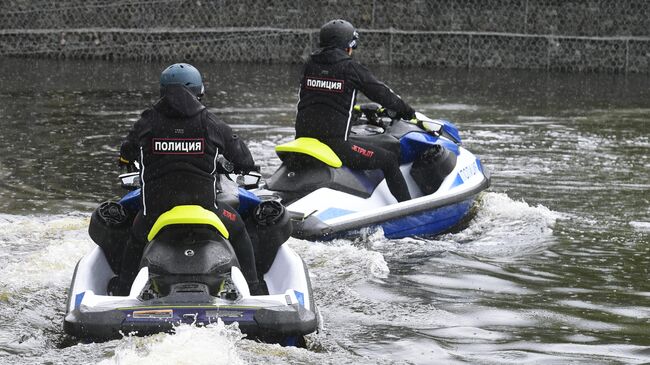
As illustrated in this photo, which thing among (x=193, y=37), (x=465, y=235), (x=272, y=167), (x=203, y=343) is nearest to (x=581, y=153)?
(x=272, y=167)

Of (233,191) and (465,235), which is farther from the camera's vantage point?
(465,235)

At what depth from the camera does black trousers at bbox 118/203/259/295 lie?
7.96m

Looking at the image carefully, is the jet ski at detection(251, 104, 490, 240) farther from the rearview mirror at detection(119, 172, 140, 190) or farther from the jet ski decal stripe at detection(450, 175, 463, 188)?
the rearview mirror at detection(119, 172, 140, 190)

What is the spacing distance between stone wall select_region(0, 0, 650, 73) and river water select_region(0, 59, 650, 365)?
623 centimetres

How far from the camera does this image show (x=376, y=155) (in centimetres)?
1158

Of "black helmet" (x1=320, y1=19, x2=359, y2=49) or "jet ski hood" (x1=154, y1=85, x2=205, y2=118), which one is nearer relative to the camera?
"jet ski hood" (x1=154, y1=85, x2=205, y2=118)

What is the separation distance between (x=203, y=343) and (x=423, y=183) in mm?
5646

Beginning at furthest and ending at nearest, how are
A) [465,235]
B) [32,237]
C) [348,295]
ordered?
[465,235]
[32,237]
[348,295]

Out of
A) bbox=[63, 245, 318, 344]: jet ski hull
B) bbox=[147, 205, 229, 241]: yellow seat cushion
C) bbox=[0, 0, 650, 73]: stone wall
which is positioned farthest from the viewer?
bbox=[0, 0, 650, 73]: stone wall

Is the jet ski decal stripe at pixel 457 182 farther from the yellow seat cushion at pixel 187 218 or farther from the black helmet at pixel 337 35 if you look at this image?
the yellow seat cushion at pixel 187 218

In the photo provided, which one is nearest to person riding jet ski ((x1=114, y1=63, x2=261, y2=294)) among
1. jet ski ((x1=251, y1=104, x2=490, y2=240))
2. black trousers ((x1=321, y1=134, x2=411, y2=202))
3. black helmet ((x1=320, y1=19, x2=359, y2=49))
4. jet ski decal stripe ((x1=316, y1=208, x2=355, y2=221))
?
jet ski ((x1=251, y1=104, x2=490, y2=240))

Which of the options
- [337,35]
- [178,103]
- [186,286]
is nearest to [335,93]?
[337,35]

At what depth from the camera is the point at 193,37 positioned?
2844 cm

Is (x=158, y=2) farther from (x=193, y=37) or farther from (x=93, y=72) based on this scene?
(x=93, y=72)
